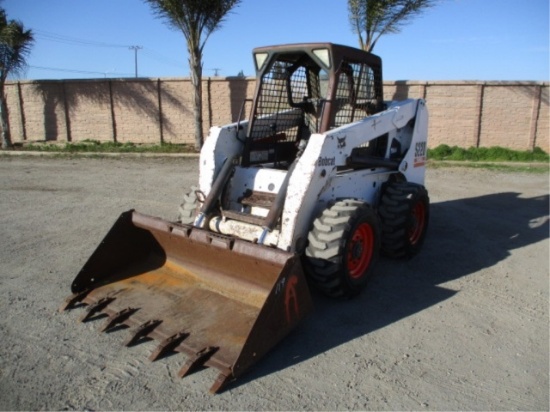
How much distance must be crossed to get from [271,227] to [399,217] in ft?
5.93

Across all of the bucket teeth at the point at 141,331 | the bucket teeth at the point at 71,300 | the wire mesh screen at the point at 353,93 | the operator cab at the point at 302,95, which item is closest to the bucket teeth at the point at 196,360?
the bucket teeth at the point at 141,331

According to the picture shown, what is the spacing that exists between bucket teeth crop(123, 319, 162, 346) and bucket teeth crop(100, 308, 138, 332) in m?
0.20

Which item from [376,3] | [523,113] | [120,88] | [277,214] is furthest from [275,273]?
[120,88]

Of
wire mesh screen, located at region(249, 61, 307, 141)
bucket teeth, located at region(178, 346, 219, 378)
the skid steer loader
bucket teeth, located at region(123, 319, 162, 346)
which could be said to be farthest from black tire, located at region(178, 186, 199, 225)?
bucket teeth, located at region(178, 346, 219, 378)

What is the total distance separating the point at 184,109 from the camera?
17.2 m

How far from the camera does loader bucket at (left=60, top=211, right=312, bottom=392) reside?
3.25 metres

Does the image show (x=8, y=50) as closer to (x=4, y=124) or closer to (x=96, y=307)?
(x=4, y=124)

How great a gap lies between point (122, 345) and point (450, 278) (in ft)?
11.7

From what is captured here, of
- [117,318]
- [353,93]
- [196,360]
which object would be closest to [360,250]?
[353,93]

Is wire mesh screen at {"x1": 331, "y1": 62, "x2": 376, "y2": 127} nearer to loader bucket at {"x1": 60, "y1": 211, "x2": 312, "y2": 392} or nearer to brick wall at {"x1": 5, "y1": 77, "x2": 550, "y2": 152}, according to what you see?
loader bucket at {"x1": 60, "y1": 211, "x2": 312, "y2": 392}

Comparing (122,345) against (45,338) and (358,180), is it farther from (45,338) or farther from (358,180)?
(358,180)

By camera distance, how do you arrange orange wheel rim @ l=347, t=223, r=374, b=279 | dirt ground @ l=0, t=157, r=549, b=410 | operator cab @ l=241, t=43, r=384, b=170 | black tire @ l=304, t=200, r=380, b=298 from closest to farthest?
dirt ground @ l=0, t=157, r=549, b=410 → black tire @ l=304, t=200, r=380, b=298 → orange wheel rim @ l=347, t=223, r=374, b=279 → operator cab @ l=241, t=43, r=384, b=170

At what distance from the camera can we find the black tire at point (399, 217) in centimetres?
526

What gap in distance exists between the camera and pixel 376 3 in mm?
13453
